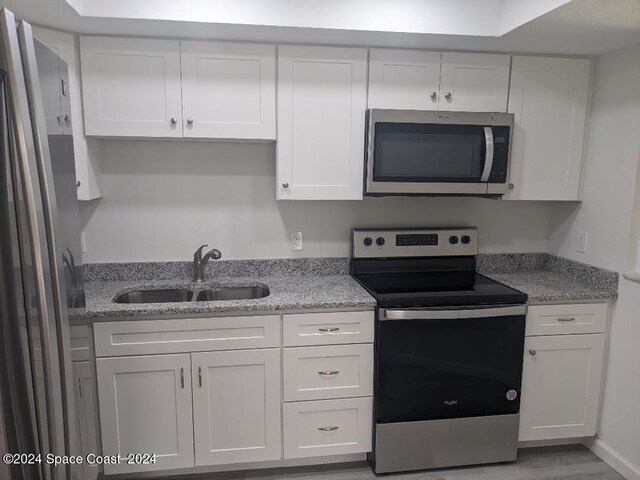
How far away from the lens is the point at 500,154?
7.78 ft

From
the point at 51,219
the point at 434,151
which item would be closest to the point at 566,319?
the point at 434,151

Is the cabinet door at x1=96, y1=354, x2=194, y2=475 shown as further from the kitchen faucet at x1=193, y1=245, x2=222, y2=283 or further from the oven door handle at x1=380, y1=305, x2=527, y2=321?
the oven door handle at x1=380, y1=305, x2=527, y2=321

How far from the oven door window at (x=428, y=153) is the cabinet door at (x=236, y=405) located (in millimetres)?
1101

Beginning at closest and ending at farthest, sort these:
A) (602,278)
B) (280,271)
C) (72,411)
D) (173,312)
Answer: (72,411) → (173,312) → (602,278) → (280,271)

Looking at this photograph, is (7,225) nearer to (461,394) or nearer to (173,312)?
(173,312)

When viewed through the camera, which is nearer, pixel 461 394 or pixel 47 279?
pixel 47 279

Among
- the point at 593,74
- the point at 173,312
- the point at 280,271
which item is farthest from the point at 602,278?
the point at 173,312

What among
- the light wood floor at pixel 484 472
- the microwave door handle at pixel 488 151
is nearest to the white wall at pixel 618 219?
the light wood floor at pixel 484 472

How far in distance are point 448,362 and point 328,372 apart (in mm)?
594

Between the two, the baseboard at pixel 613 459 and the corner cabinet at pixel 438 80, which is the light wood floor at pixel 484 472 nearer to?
the baseboard at pixel 613 459

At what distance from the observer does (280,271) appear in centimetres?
265

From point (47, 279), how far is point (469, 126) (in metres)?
2.03

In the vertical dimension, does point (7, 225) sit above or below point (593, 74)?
below

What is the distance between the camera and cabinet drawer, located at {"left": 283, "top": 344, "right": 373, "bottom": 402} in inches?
85.6
